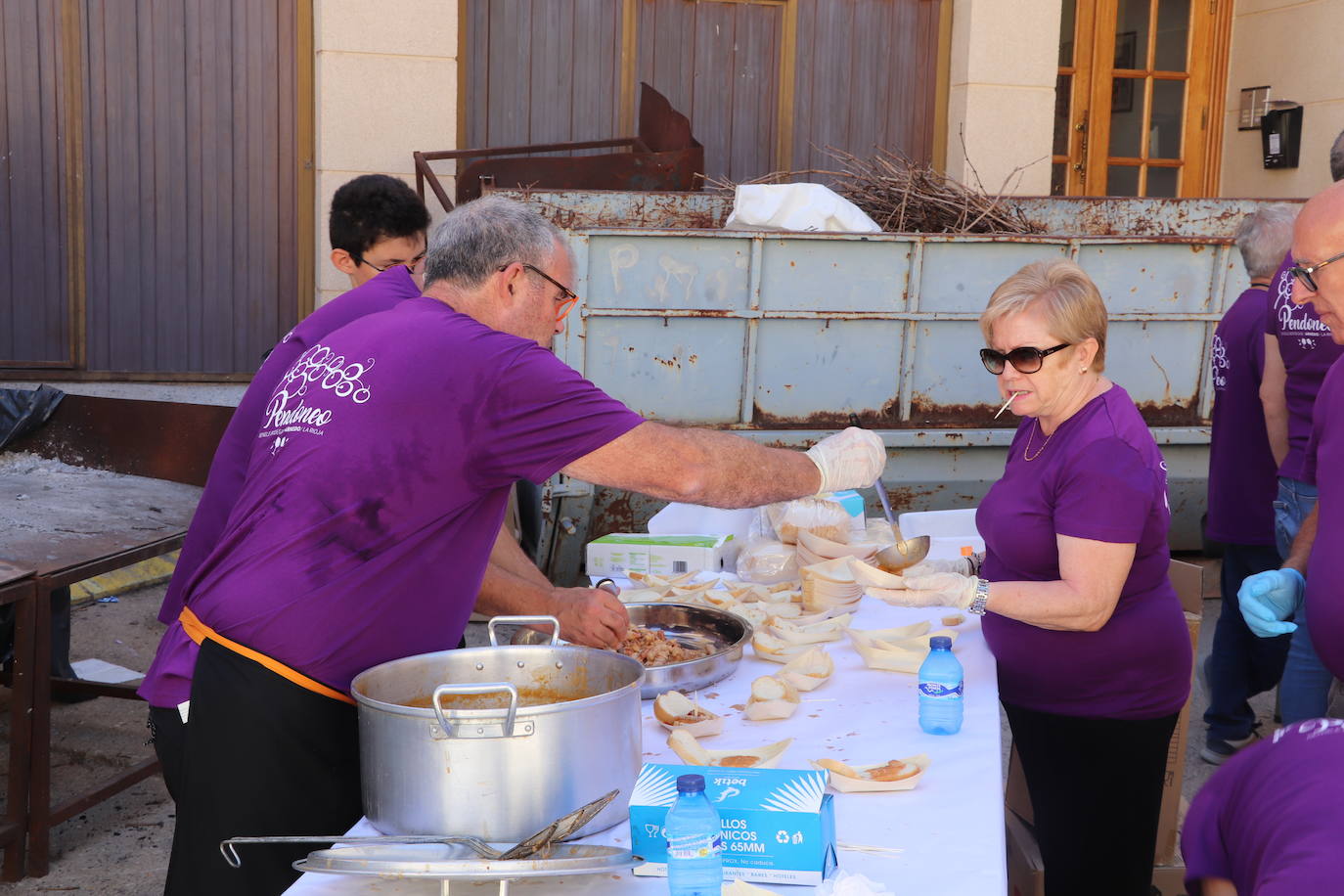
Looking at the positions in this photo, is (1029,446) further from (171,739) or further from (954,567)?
(171,739)

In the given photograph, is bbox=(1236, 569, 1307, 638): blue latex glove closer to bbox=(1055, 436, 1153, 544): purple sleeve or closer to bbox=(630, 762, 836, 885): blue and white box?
bbox=(1055, 436, 1153, 544): purple sleeve

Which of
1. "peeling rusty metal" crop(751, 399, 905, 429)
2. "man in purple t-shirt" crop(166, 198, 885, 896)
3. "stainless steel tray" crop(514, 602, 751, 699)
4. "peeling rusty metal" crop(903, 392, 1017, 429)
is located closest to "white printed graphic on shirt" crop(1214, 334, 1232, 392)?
"peeling rusty metal" crop(903, 392, 1017, 429)

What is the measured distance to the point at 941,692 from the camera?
231 centimetres

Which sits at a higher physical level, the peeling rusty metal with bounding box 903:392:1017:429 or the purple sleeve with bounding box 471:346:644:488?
the purple sleeve with bounding box 471:346:644:488

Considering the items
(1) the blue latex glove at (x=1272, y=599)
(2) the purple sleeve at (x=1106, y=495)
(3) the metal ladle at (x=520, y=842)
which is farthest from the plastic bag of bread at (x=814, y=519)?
(3) the metal ladle at (x=520, y=842)

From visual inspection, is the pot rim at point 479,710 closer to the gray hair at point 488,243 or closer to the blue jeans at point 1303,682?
the gray hair at point 488,243

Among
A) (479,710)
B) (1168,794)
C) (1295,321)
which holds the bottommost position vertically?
(1168,794)

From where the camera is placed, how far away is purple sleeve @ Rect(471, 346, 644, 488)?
2.01m

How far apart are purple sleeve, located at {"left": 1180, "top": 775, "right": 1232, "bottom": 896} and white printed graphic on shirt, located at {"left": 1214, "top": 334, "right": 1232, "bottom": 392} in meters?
3.46

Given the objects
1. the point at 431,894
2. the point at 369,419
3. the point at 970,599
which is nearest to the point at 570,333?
the point at 970,599

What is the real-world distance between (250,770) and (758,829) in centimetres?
94

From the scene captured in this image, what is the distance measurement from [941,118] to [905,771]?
7.61 m

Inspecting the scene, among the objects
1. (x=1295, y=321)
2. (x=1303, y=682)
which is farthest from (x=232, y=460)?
(x=1295, y=321)

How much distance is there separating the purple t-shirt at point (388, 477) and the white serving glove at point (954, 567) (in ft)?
4.72
